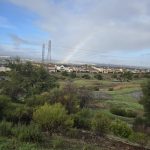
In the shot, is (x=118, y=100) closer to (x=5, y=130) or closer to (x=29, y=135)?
(x=5, y=130)

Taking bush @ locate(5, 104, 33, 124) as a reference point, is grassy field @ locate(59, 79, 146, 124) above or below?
below

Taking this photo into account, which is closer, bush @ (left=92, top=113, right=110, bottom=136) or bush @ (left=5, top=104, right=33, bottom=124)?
bush @ (left=92, top=113, right=110, bottom=136)

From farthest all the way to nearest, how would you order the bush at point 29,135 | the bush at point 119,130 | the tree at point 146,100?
the tree at point 146,100 < the bush at point 119,130 < the bush at point 29,135

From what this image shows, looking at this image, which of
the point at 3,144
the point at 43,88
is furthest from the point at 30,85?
the point at 3,144

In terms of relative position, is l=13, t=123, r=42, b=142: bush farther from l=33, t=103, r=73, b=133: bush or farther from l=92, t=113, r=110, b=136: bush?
l=92, t=113, r=110, b=136: bush

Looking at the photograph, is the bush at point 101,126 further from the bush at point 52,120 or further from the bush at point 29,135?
the bush at point 29,135

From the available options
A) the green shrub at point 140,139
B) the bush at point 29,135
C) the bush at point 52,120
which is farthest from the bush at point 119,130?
the bush at point 29,135

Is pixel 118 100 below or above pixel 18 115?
below

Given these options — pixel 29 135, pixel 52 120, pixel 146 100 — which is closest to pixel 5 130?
pixel 29 135

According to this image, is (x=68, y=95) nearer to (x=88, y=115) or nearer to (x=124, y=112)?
(x=88, y=115)

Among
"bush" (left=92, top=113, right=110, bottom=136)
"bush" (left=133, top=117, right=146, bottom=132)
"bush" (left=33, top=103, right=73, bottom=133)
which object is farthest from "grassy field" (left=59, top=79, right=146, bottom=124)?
"bush" (left=33, top=103, right=73, bottom=133)

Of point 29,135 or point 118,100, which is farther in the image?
point 118,100
